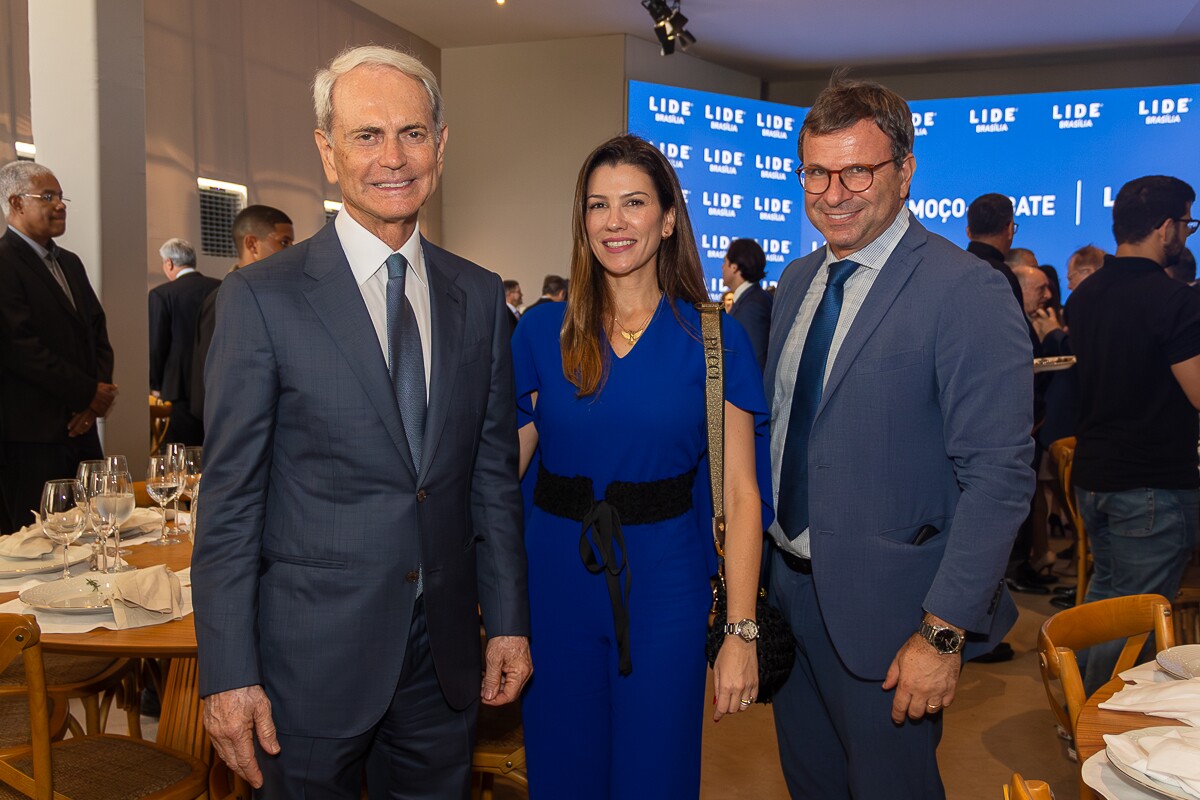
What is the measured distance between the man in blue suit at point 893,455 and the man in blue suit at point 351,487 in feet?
2.28

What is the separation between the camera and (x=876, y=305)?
76.9 inches

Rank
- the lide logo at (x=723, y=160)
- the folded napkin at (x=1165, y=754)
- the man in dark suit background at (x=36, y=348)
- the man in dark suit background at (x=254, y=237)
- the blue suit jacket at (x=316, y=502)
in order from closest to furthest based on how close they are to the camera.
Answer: the folded napkin at (x=1165, y=754), the blue suit jacket at (x=316, y=502), the man in dark suit background at (x=36, y=348), the man in dark suit background at (x=254, y=237), the lide logo at (x=723, y=160)

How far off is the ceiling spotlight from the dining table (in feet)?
24.4

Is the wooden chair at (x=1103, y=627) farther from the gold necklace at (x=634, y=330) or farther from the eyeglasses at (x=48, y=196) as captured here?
the eyeglasses at (x=48, y=196)

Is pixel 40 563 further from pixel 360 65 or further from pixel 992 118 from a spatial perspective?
pixel 992 118

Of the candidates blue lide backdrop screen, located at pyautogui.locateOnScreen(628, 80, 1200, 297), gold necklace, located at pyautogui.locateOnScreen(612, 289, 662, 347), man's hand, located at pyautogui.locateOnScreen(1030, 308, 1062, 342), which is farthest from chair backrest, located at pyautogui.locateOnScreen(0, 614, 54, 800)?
blue lide backdrop screen, located at pyautogui.locateOnScreen(628, 80, 1200, 297)

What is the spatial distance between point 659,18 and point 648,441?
7894mm

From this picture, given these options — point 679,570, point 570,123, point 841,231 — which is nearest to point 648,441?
point 679,570

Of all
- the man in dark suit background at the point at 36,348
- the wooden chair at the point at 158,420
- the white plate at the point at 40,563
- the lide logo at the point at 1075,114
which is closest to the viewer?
the white plate at the point at 40,563

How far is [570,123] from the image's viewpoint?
11.1 meters

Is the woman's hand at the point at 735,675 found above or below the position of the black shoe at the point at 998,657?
above

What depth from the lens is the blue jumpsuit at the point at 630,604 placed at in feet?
6.63

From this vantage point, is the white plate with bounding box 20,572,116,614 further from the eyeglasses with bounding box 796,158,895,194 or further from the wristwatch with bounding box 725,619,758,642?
the eyeglasses with bounding box 796,158,895,194

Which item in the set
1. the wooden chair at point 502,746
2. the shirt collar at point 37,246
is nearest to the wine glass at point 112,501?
the wooden chair at point 502,746
